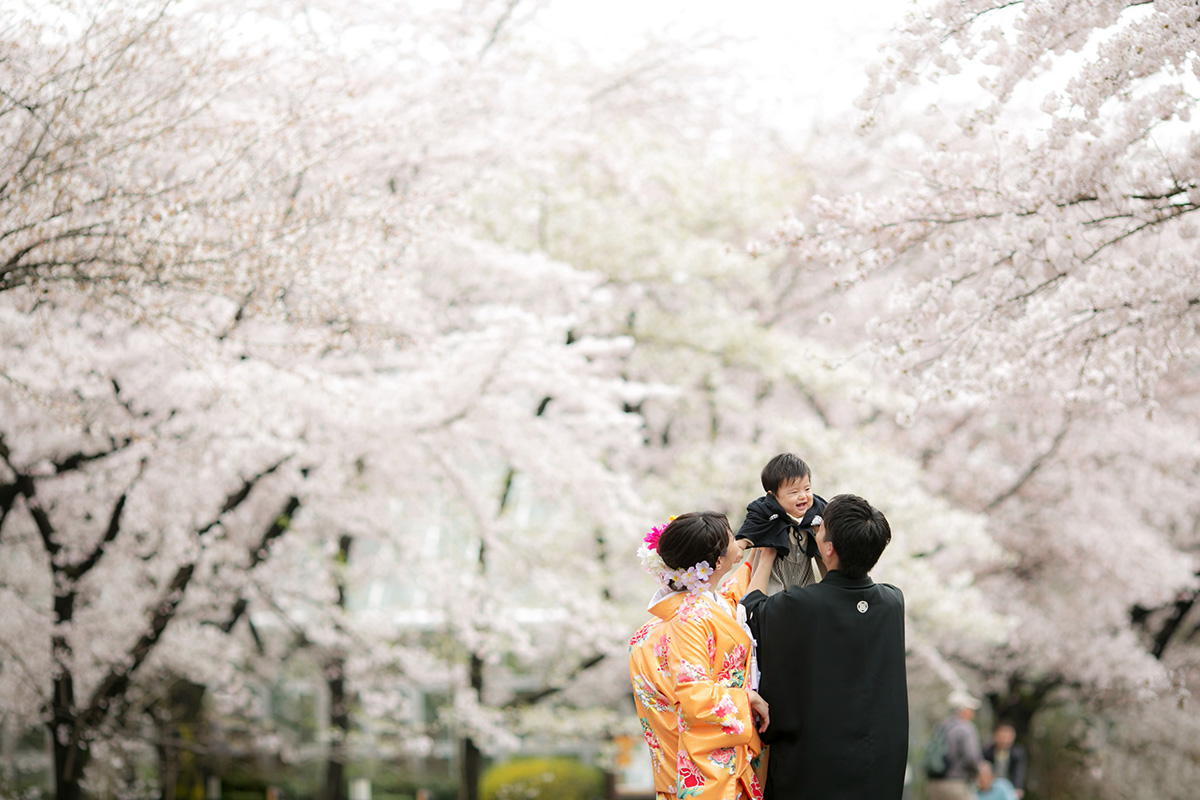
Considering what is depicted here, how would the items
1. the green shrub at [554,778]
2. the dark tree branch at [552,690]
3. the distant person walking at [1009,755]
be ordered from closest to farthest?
1. the distant person walking at [1009,755]
2. the dark tree branch at [552,690]
3. the green shrub at [554,778]

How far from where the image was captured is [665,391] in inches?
299

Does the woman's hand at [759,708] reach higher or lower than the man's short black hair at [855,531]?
lower

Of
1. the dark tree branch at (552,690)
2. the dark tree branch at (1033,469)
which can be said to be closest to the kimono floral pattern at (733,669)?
the dark tree branch at (552,690)

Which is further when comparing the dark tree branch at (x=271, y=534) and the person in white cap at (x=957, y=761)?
the person in white cap at (x=957, y=761)

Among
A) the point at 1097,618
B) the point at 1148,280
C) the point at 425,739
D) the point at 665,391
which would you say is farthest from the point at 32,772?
the point at 1148,280

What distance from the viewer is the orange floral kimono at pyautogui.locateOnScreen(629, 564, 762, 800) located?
2824 mm

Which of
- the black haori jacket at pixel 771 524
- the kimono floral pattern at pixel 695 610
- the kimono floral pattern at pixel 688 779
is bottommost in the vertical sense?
the kimono floral pattern at pixel 688 779

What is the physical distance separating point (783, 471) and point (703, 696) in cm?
73

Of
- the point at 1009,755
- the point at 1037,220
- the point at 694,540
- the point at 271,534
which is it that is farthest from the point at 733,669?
the point at 1009,755

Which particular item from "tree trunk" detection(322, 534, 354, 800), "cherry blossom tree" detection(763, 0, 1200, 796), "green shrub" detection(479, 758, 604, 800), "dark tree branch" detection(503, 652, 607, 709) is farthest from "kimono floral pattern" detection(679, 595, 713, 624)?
"green shrub" detection(479, 758, 604, 800)

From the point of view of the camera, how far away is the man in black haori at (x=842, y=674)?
285 centimetres

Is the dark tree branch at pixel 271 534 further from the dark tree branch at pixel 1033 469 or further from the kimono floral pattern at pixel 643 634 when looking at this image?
the dark tree branch at pixel 1033 469

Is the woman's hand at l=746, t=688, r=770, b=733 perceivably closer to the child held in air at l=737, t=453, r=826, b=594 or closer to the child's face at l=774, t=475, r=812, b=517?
the child held in air at l=737, t=453, r=826, b=594

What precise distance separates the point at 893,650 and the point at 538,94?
616 cm
